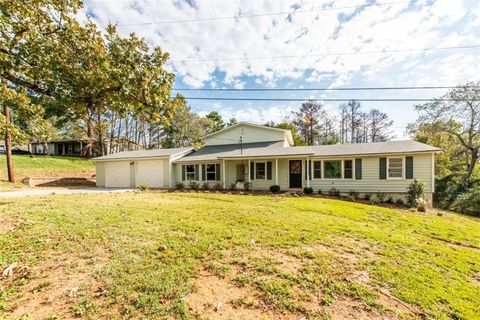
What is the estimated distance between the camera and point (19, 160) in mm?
23375

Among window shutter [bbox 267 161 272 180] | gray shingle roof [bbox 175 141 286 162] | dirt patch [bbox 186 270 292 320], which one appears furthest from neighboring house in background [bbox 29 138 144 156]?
dirt patch [bbox 186 270 292 320]

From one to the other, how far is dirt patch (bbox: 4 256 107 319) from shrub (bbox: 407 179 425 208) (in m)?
14.3

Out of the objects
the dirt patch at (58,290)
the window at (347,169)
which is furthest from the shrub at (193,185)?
the dirt patch at (58,290)

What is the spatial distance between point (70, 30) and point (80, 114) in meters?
2.00

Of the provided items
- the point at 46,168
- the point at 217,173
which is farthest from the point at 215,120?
the point at 46,168

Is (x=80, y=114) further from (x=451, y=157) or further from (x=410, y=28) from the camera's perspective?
(x=451, y=157)

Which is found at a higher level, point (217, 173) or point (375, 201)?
→ point (217, 173)

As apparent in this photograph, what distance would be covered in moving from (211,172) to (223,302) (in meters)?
15.2

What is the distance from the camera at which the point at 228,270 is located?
3701 mm

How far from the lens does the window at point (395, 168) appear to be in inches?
519

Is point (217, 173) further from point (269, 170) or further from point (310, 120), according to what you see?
A: point (310, 120)

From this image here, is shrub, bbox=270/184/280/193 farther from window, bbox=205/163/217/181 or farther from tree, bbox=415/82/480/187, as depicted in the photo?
tree, bbox=415/82/480/187

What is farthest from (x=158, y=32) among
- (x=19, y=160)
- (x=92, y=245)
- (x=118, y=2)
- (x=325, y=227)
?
(x=19, y=160)

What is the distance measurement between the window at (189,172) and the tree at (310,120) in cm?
2264
